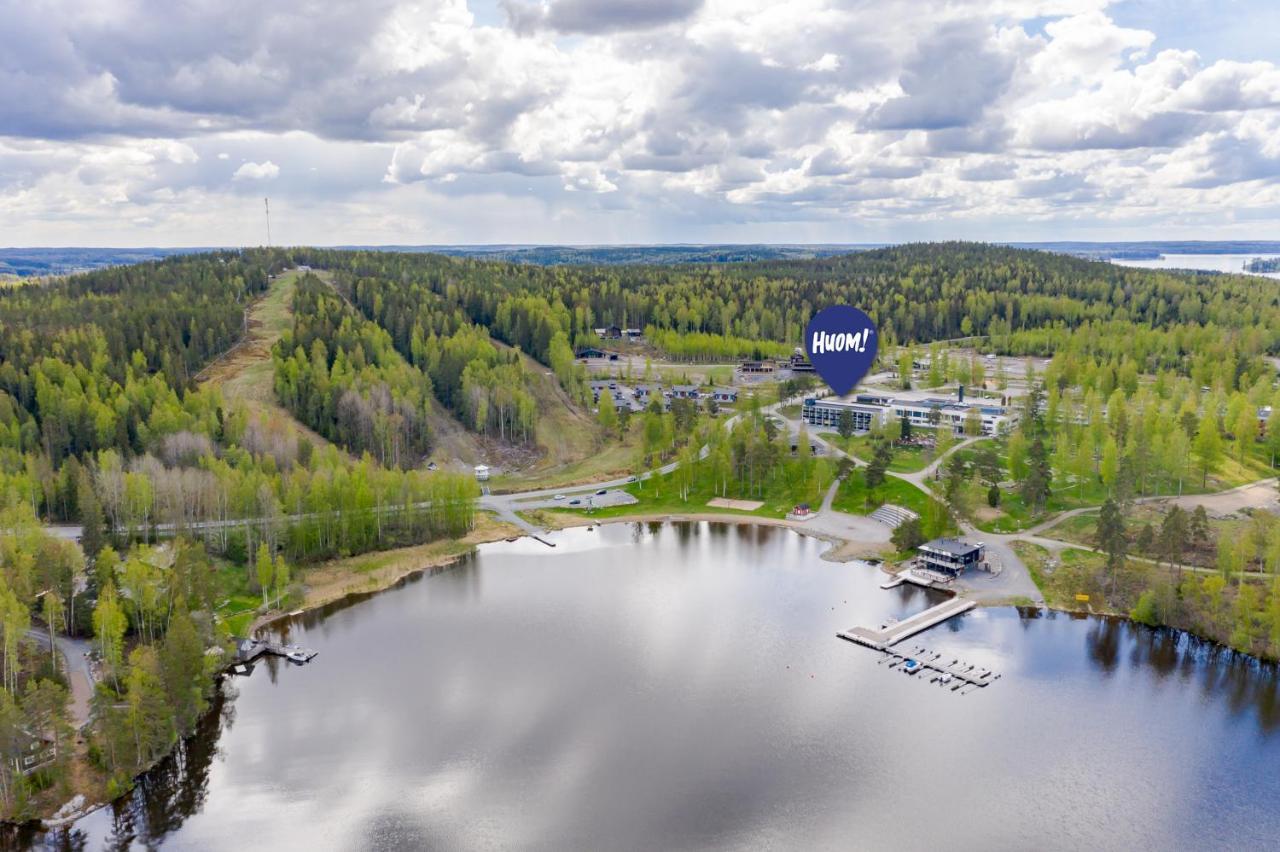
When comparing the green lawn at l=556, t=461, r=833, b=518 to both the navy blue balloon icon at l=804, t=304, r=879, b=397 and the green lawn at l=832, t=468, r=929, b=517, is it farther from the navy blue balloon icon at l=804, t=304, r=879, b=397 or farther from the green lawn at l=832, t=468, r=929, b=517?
the navy blue balloon icon at l=804, t=304, r=879, b=397

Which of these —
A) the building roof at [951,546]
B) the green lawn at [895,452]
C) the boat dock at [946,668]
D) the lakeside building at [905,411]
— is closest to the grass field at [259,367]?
the green lawn at [895,452]

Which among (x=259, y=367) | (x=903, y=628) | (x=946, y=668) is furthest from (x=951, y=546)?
(x=259, y=367)

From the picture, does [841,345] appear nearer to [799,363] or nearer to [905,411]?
[905,411]

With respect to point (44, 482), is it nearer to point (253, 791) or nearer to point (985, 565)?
point (253, 791)

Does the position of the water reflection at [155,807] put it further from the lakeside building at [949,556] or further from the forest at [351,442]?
the lakeside building at [949,556]

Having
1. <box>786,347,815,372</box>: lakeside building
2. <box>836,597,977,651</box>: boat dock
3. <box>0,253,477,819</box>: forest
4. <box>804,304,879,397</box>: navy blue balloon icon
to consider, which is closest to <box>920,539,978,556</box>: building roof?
<box>836,597,977,651</box>: boat dock
